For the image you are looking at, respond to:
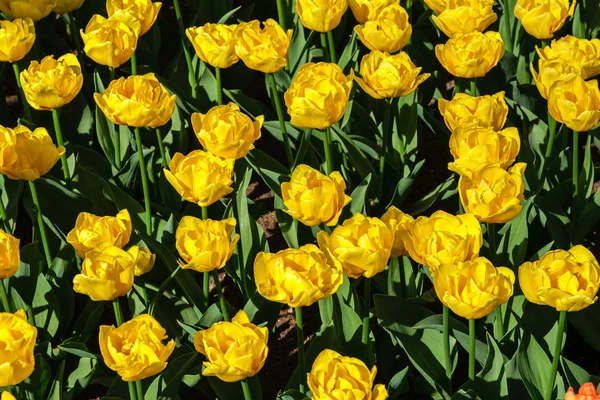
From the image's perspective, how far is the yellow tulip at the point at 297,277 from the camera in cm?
210

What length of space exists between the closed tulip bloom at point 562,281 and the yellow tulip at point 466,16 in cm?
103

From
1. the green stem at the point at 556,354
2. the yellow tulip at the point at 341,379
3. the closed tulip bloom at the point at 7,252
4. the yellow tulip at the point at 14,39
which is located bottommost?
the green stem at the point at 556,354

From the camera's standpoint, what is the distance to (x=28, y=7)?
3244mm

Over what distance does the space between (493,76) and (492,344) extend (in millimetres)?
1369

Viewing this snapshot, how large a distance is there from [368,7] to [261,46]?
0.45 metres

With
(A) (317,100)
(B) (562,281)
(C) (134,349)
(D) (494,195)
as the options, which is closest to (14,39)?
(A) (317,100)

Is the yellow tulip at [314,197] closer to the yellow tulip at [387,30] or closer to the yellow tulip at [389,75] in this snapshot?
the yellow tulip at [389,75]

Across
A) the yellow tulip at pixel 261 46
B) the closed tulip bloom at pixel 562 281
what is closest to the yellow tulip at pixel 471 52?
the yellow tulip at pixel 261 46

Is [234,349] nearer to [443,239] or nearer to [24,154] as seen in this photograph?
[443,239]

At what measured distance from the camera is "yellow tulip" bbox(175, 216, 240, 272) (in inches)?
88.9

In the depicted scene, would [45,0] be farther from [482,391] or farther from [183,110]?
[482,391]

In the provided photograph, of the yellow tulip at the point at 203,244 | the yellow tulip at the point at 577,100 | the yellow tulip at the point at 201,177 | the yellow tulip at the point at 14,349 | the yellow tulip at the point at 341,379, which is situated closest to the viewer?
the yellow tulip at the point at 341,379

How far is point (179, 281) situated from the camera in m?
2.63

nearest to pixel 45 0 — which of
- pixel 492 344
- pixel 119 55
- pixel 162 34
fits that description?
pixel 119 55
